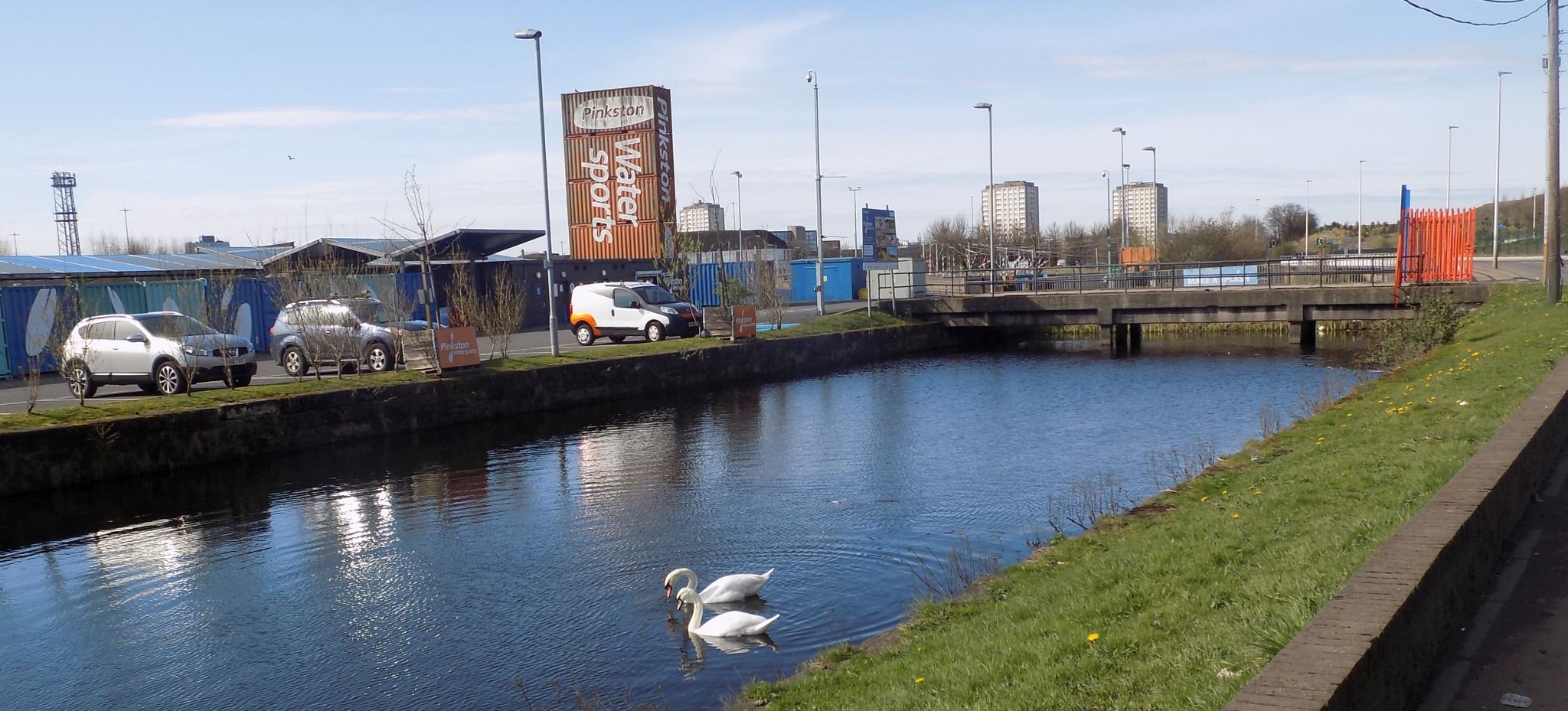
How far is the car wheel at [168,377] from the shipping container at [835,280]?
125ft

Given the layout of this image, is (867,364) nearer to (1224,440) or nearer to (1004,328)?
(1004,328)

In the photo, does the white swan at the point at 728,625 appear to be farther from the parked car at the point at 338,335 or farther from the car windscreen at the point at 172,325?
the car windscreen at the point at 172,325

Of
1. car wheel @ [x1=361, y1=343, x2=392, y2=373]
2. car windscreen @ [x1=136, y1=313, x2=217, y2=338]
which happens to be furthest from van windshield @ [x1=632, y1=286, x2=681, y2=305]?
car windscreen @ [x1=136, y1=313, x2=217, y2=338]

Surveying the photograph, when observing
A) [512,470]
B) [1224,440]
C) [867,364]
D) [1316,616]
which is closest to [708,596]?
[1316,616]

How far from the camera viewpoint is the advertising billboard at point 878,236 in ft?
205

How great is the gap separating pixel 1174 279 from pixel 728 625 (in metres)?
32.5

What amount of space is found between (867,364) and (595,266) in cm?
1323

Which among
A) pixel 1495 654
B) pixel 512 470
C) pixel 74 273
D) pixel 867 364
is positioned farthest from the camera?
pixel 867 364

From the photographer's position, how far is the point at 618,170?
159 ft

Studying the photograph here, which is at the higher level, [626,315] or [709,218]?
[709,218]

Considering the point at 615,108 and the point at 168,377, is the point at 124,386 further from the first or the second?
the point at 615,108

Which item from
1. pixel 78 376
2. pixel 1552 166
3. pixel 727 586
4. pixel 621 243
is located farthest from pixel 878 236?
pixel 727 586

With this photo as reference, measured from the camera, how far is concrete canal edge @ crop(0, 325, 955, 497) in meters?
16.9

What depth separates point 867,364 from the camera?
3569 centimetres
